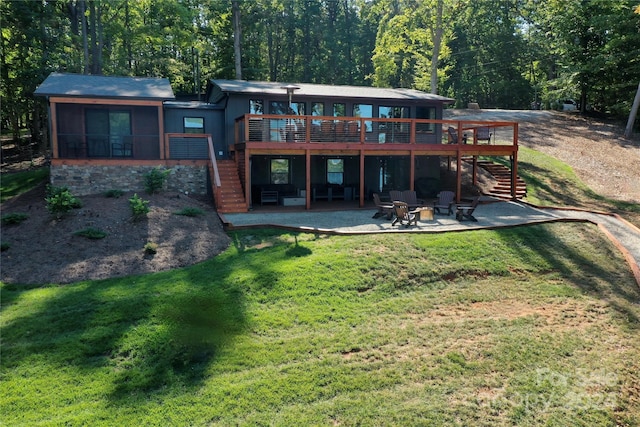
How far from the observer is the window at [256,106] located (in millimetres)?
19172

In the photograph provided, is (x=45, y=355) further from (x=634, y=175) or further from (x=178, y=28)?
(x=178, y=28)

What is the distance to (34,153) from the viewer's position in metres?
29.3

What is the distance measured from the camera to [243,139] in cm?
1727

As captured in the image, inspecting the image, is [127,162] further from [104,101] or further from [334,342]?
[334,342]

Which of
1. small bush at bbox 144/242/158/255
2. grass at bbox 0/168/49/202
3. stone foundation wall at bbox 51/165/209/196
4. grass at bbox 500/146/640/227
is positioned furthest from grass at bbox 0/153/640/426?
grass at bbox 0/168/49/202

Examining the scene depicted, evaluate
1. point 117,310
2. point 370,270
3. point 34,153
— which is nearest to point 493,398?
point 370,270

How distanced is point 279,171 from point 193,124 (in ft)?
13.4

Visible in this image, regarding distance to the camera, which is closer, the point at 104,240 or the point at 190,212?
the point at 104,240

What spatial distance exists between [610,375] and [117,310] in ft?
28.5

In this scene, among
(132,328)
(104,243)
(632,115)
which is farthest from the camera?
(632,115)

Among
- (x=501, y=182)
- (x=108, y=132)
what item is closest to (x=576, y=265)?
(x=501, y=182)

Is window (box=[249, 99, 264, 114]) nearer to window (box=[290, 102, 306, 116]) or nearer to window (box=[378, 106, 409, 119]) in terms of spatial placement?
window (box=[290, 102, 306, 116])

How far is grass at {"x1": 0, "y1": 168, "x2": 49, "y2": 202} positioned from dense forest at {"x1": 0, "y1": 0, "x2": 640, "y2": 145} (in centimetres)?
589

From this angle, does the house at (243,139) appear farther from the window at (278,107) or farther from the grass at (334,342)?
the grass at (334,342)
